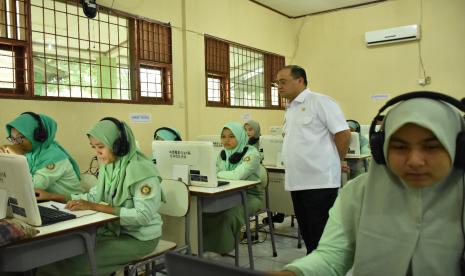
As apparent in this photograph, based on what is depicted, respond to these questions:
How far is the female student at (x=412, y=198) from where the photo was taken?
2.71 ft

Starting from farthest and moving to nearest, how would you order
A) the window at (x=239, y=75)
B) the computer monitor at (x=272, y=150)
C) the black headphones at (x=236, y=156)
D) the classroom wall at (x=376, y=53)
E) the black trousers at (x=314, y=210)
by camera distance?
the classroom wall at (x=376, y=53), the window at (x=239, y=75), the computer monitor at (x=272, y=150), the black headphones at (x=236, y=156), the black trousers at (x=314, y=210)

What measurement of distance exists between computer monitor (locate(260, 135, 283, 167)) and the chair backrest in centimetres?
177

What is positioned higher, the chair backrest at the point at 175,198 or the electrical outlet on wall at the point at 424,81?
the electrical outlet on wall at the point at 424,81

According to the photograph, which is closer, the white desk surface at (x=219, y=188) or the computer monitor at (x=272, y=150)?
the white desk surface at (x=219, y=188)

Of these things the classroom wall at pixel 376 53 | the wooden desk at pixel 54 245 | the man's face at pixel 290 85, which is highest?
the classroom wall at pixel 376 53

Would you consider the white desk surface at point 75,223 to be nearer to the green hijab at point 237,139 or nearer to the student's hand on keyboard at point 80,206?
the student's hand on keyboard at point 80,206

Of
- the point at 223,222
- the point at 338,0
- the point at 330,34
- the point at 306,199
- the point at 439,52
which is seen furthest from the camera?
the point at 330,34

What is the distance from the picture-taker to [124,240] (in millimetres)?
1996

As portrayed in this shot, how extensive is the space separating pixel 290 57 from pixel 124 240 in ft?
18.2

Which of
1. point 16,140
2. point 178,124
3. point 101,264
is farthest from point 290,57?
point 101,264

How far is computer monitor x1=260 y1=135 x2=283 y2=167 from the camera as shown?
397 centimetres

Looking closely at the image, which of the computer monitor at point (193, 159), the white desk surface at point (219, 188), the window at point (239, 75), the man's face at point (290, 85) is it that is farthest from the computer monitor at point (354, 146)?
the computer monitor at point (193, 159)

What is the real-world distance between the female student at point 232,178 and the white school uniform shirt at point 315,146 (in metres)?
0.65

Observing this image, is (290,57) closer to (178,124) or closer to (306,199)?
(178,124)
